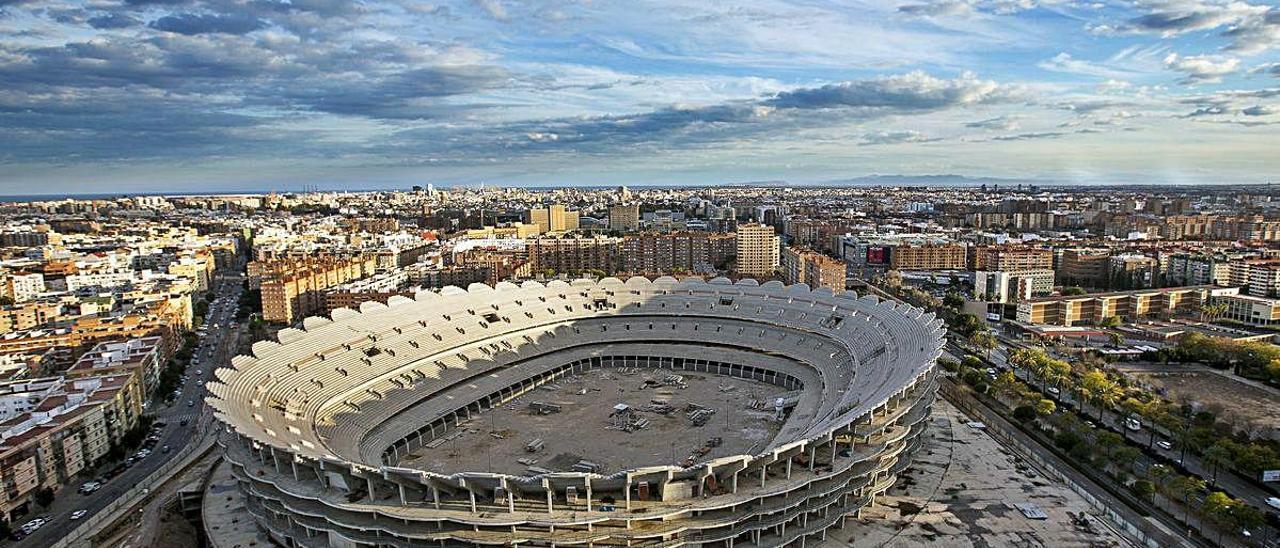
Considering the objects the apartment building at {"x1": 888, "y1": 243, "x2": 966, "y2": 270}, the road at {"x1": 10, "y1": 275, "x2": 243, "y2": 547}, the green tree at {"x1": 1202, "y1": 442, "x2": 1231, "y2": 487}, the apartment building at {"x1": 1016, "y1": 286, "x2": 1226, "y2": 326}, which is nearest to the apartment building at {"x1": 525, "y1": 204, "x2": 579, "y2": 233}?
the apartment building at {"x1": 888, "y1": 243, "x2": 966, "y2": 270}

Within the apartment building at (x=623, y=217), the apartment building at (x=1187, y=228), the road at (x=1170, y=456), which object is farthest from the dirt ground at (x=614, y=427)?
the apartment building at (x=1187, y=228)

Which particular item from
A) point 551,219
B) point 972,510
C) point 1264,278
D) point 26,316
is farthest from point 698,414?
point 551,219

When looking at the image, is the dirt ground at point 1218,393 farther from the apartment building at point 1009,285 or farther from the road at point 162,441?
the road at point 162,441

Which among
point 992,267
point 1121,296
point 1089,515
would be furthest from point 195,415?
point 992,267

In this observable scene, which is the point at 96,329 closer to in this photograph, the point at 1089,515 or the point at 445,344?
the point at 445,344

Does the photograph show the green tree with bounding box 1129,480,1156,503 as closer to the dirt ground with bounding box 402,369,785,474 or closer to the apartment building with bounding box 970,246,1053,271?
the dirt ground with bounding box 402,369,785,474

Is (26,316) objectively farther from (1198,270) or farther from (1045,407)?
(1198,270)
